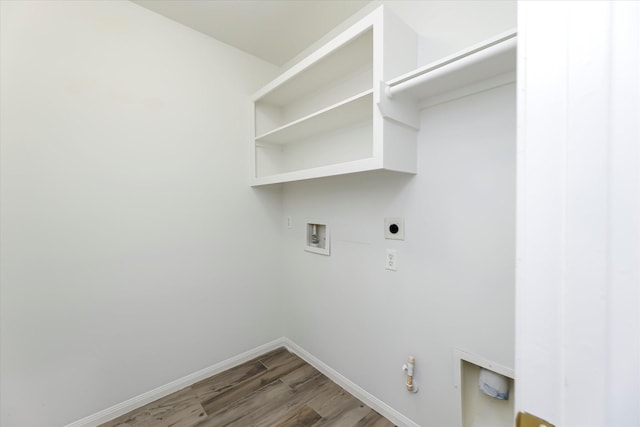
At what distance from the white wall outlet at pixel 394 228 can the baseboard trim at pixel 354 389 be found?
1092 millimetres

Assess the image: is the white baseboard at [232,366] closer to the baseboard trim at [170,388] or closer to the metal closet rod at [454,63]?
the baseboard trim at [170,388]

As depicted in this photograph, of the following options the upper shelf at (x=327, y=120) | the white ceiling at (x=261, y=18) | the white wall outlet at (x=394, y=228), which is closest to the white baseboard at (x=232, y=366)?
the white wall outlet at (x=394, y=228)

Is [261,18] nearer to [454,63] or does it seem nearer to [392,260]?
[454,63]

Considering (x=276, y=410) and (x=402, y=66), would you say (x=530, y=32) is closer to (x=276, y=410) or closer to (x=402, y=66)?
(x=402, y=66)

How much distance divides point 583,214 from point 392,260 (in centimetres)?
127

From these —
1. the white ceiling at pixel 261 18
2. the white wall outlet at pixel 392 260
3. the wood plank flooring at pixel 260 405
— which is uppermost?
the white ceiling at pixel 261 18

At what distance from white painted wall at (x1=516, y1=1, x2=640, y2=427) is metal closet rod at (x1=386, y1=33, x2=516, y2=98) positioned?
0.75 m

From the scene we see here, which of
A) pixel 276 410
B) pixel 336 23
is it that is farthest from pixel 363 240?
pixel 336 23

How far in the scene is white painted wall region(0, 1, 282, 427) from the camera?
Answer: 1382 millimetres

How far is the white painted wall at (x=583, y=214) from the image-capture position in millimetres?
322

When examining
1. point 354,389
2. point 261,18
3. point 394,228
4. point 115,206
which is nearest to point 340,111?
point 394,228

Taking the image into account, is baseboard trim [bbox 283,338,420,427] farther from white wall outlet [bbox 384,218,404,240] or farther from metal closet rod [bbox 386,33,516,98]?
metal closet rod [bbox 386,33,516,98]

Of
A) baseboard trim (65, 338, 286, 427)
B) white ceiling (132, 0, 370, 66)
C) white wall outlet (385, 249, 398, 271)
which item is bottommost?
baseboard trim (65, 338, 286, 427)

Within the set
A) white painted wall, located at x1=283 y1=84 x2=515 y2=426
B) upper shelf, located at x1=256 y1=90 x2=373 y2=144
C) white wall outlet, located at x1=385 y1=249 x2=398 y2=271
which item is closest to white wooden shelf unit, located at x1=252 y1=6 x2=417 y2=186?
upper shelf, located at x1=256 y1=90 x2=373 y2=144
